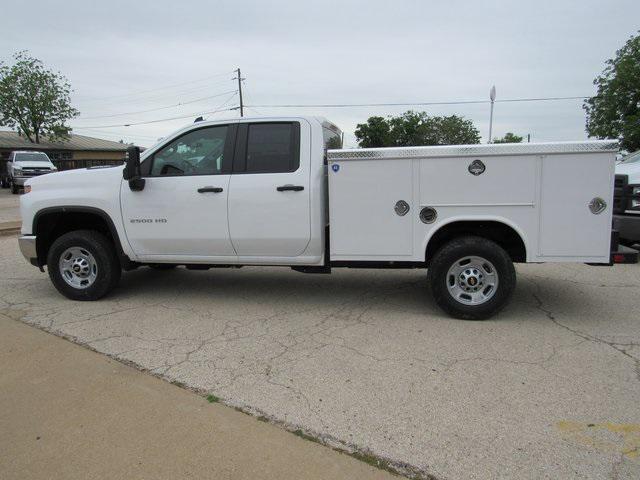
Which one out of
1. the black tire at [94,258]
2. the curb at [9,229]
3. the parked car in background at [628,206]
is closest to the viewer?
the black tire at [94,258]

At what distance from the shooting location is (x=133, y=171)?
520 centimetres

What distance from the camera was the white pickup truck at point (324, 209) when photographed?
178 inches

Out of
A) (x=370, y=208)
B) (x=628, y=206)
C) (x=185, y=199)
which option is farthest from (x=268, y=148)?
(x=628, y=206)

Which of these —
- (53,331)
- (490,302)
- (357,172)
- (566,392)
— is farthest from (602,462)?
(53,331)

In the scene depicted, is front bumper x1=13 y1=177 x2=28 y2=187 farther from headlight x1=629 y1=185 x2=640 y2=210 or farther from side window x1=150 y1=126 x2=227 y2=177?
headlight x1=629 y1=185 x2=640 y2=210

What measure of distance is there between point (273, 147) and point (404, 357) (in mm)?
2534

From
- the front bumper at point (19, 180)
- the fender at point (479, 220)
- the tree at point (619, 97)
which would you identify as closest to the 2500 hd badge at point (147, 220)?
the fender at point (479, 220)

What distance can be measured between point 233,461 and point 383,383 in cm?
129

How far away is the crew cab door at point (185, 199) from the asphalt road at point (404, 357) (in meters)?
0.71

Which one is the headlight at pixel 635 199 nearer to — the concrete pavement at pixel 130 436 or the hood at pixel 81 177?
the concrete pavement at pixel 130 436

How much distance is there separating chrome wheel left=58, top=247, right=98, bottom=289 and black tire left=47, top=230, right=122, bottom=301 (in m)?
0.04

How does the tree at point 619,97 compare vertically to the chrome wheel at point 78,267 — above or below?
above

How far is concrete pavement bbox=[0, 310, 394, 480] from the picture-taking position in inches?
102

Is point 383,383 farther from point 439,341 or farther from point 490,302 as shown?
point 490,302
